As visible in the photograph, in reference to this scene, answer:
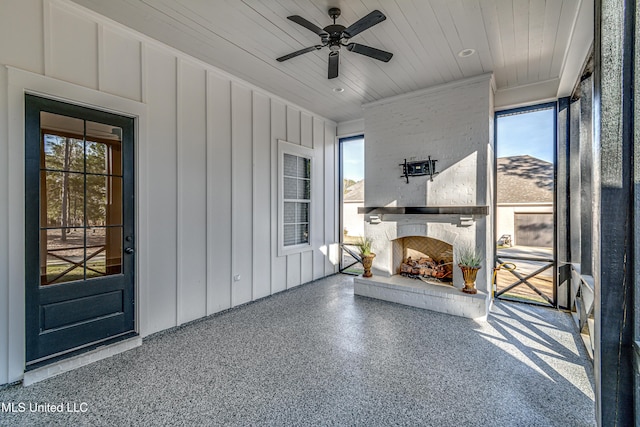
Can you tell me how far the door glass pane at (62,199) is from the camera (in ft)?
8.10

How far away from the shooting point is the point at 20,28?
2.29 meters

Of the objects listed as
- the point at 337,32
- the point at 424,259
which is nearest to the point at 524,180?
the point at 424,259

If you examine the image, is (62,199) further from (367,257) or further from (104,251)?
(367,257)

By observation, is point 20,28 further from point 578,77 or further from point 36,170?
point 578,77

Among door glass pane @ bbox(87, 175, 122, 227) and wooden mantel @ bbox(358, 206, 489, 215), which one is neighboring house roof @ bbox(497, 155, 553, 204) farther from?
door glass pane @ bbox(87, 175, 122, 227)

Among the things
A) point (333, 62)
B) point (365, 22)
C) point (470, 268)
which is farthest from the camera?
point (470, 268)

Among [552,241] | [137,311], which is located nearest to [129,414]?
[137,311]

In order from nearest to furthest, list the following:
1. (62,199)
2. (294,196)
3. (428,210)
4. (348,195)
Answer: (62,199) < (428,210) < (294,196) < (348,195)

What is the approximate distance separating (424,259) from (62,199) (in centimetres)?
457

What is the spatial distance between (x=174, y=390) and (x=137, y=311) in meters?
1.14

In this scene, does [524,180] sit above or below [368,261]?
above

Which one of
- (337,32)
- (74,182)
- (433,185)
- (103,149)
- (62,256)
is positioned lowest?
(62,256)

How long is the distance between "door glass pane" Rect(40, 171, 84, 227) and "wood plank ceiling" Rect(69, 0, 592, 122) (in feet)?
5.02

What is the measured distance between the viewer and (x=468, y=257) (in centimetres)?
381
